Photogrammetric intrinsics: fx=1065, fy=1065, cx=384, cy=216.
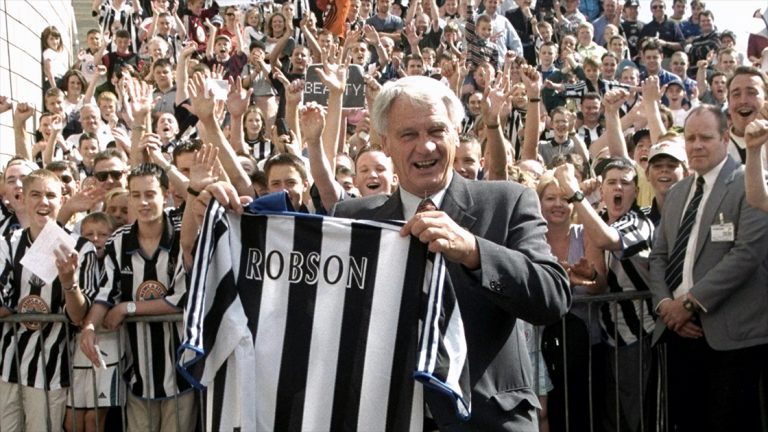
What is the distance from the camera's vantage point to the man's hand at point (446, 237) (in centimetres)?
294

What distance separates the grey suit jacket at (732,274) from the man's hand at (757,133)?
Answer: 48 cm

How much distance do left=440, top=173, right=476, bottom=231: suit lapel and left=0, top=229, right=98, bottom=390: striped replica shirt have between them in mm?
2994

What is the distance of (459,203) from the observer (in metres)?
3.27

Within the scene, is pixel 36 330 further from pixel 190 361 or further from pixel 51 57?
pixel 51 57

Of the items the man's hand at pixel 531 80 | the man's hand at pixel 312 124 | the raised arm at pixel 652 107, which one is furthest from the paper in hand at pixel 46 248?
the raised arm at pixel 652 107

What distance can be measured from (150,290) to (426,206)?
9.32ft

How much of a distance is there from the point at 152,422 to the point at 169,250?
92cm

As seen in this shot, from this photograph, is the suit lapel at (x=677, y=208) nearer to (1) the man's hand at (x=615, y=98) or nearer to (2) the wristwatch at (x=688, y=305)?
(2) the wristwatch at (x=688, y=305)

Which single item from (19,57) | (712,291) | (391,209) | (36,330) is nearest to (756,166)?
(712,291)

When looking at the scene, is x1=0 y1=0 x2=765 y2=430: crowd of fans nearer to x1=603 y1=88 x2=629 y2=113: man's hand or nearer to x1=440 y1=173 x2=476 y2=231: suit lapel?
x1=603 y1=88 x2=629 y2=113: man's hand

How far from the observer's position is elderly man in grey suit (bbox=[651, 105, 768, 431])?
18.1 feet

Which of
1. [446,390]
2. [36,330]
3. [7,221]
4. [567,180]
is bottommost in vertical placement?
[36,330]

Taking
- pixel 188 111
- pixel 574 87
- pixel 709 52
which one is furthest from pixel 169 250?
pixel 709 52

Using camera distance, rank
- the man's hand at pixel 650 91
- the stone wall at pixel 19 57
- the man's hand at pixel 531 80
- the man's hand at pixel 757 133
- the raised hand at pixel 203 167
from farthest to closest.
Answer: the stone wall at pixel 19 57 < the man's hand at pixel 650 91 < the man's hand at pixel 531 80 < the man's hand at pixel 757 133 < the raised hand at pixel 203 167
